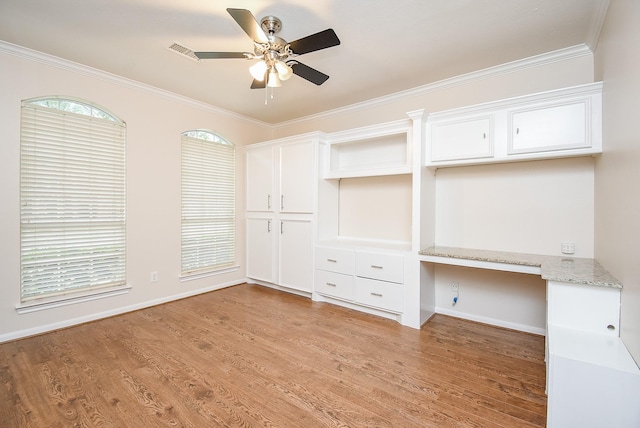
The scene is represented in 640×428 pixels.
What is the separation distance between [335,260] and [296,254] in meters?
0.67

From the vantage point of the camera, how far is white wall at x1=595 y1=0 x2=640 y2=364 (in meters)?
1.45

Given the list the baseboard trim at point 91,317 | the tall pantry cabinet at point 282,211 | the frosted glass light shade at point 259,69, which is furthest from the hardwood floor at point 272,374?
the frosted glass light shade at point 259,69

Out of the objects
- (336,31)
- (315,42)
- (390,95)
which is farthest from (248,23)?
(390,95)

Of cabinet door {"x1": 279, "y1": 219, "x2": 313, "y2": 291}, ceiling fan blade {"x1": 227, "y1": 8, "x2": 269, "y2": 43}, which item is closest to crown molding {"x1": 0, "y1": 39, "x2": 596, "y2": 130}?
cabinet door {"x1": 279, "y1": 219, "x2": 313, "y2": 291}

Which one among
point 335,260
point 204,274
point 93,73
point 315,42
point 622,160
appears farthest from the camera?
point 204,274

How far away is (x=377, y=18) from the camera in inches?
85.3

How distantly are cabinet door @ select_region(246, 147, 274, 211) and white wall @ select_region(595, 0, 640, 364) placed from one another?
3.51m

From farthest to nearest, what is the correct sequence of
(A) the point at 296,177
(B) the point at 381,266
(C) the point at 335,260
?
(A) the point at 296,177 → (C) the point at 335,260 → (B) the point at 381,266

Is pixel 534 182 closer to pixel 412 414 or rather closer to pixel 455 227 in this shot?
pixel 455 227

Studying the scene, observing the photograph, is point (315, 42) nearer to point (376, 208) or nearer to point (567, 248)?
point (376, 208)

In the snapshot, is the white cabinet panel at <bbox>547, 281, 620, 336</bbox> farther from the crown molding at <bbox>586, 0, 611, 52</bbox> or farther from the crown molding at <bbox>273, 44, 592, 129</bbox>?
the crown molding at <bbox>273, 44, 592, 129</bbox>

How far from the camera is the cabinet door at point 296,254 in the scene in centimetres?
379

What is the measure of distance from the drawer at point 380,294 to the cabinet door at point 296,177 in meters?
1.20

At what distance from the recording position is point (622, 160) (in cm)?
169
